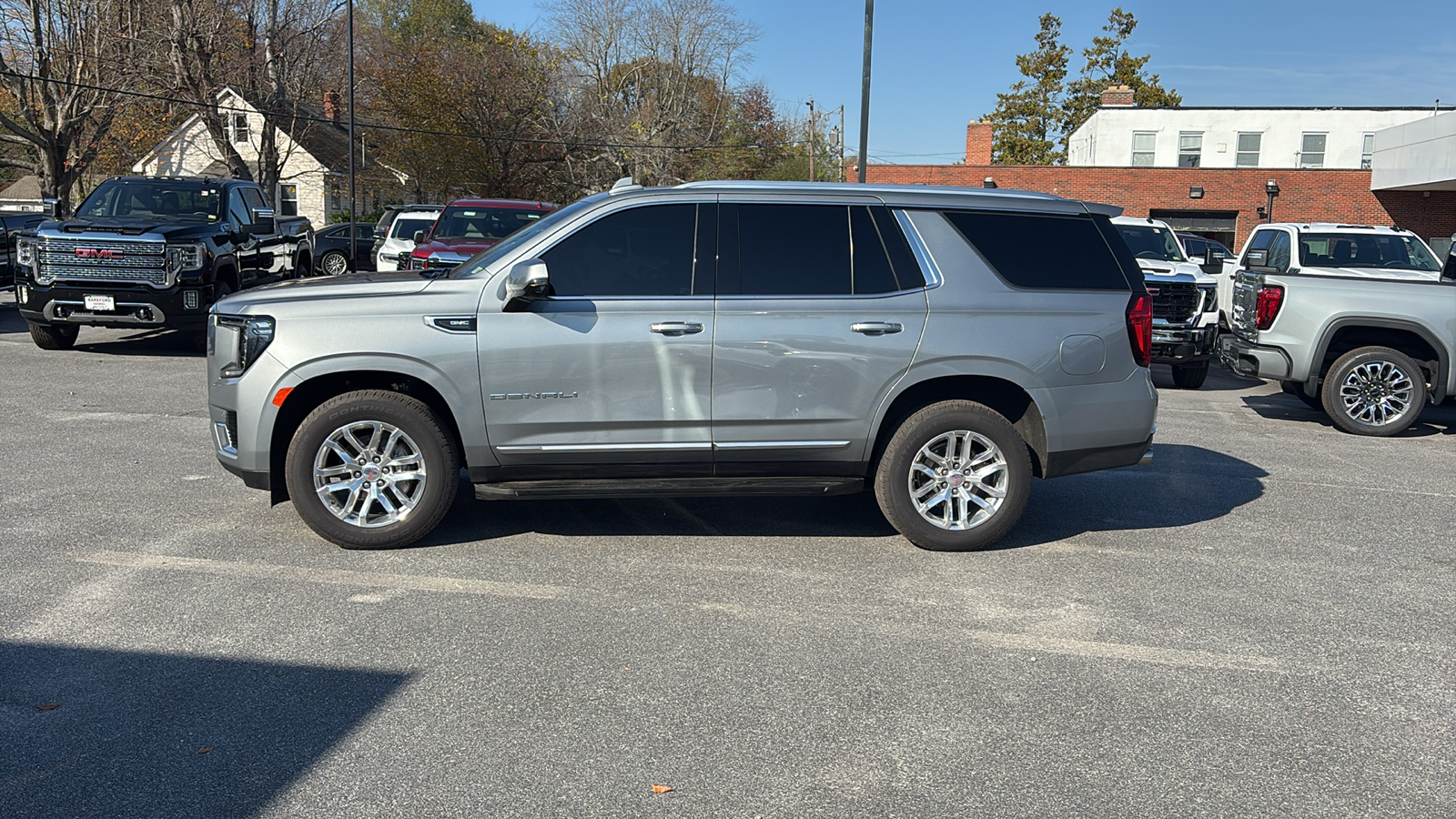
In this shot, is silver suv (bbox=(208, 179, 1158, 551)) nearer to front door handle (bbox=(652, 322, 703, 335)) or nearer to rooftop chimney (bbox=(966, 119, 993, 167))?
front door handle (bbox=(652, 322, 703, 335))

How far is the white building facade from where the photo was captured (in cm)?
4097

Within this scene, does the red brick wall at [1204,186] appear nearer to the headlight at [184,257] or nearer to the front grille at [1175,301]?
the front grille at [1175,301]

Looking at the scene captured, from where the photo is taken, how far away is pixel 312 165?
5456 cm

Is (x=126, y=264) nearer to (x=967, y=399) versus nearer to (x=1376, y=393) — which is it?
(x=967, y=399)

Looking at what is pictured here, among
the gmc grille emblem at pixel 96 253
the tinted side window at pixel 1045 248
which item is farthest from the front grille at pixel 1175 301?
the gmc grille emblem at pixel 96 253

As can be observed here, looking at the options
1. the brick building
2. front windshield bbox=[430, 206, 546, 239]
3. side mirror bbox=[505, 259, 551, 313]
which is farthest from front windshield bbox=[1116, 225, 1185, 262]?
the brick building

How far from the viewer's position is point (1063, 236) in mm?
6188

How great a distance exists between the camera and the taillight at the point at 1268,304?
1041cm

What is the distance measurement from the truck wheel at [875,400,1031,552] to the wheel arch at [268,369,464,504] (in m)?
2.30

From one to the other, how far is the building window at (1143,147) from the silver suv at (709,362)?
127ft

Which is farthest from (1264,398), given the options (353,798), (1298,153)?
(1298,153)

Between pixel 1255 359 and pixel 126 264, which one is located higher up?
pixel 126 264

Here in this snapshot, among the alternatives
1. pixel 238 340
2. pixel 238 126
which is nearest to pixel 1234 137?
pixel 238 126

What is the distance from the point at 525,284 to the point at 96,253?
9323 mm
